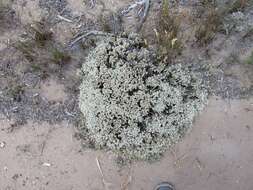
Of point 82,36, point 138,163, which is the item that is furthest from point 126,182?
point 82,36

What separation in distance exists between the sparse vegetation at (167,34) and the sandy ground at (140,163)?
29.7 inches

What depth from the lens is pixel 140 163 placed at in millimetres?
3746

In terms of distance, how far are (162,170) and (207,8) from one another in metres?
1.90

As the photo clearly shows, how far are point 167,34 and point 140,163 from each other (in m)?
1.40

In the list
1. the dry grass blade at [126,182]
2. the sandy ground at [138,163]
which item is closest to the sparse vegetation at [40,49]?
the sandy ground at [138,163]

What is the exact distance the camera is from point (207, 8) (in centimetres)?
403

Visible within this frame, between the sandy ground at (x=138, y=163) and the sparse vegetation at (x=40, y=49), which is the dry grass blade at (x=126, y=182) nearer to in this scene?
the sandy ground at (x=138, y=163)

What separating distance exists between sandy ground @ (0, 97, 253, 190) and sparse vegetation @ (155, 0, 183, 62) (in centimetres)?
76

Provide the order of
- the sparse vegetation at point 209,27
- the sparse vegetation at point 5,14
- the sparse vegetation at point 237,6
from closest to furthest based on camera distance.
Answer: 1. the sparse vegetation at point 209,27
2. the sparse vegetation at point 237,6
3. the sparse vegetation at point 5,14

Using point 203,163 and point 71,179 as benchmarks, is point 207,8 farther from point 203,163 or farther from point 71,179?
point 71,179

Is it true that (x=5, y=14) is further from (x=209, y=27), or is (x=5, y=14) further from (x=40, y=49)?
(x=209, y=27)

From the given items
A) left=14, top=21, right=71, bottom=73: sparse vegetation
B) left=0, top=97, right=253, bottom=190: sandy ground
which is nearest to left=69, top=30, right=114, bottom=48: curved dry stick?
left=14, top=21, right=71, bottom=73: sparse vegetation

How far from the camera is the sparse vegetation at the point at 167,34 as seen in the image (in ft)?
12.2

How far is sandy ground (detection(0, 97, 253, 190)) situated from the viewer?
12.2ft
